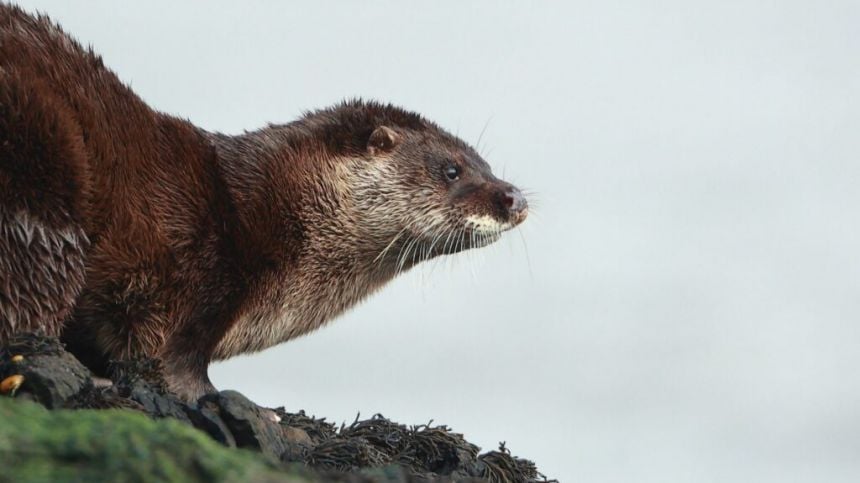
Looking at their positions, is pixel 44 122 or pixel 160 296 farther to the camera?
pixel 160 296

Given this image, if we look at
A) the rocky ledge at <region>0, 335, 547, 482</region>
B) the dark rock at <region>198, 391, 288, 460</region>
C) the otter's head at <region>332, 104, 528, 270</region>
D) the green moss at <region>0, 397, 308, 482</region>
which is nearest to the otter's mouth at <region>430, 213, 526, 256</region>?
the otter's head at <region>332, 104, 528, 270</region>

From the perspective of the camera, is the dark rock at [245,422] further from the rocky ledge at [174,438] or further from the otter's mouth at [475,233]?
the otter's mouth at [475,233]

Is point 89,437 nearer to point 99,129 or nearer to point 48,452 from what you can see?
A: point 48,452

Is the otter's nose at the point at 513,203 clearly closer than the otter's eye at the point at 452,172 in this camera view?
Yes

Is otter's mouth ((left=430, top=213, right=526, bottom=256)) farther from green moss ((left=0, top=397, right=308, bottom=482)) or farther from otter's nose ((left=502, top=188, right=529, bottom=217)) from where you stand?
green moss ((left=0, top=397, right=308, bottom=482))

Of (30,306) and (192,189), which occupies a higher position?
(192,189)

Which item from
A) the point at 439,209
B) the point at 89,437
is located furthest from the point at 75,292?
the point at 89,437

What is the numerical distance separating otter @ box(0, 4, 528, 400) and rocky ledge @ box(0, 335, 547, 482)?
1.47 ft

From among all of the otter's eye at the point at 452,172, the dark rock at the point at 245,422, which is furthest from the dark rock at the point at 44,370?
the otter's eye at the point at 452,172

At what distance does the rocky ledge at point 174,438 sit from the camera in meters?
2.46

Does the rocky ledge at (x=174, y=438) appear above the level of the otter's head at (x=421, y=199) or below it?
below

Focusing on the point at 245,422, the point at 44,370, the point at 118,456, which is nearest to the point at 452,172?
the point at 245,422

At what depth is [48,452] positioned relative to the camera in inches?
98.3

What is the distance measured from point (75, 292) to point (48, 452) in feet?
11.8
